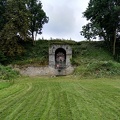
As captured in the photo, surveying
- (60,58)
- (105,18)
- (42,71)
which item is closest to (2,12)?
(60,58)

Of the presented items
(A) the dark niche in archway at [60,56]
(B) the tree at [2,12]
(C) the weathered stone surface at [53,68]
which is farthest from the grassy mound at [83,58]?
(B) the tree at [2,12]

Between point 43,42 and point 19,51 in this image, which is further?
point 43,42

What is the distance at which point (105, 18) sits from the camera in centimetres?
3953

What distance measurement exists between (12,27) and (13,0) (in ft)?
14.4

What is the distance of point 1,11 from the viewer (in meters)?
39.0

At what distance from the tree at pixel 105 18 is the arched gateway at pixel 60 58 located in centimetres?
589

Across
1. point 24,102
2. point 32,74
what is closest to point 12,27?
point 32,74

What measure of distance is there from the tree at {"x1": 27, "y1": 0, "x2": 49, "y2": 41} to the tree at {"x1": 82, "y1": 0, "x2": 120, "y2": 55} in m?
7.15

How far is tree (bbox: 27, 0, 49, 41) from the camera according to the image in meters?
41.0

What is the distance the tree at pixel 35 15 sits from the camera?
134ft

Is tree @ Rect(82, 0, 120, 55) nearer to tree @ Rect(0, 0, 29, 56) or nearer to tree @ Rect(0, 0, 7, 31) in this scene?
tree @ Rect(0, 0, 29, 56)

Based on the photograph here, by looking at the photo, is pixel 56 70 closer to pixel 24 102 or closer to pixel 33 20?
pixel 33 20

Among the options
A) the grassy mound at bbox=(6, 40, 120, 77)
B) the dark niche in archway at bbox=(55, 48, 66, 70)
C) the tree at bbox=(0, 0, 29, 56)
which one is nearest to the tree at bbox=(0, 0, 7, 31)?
the tree at bbox=(0, 0, 29, 56)

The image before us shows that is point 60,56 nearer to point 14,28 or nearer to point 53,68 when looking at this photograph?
point 53,68
